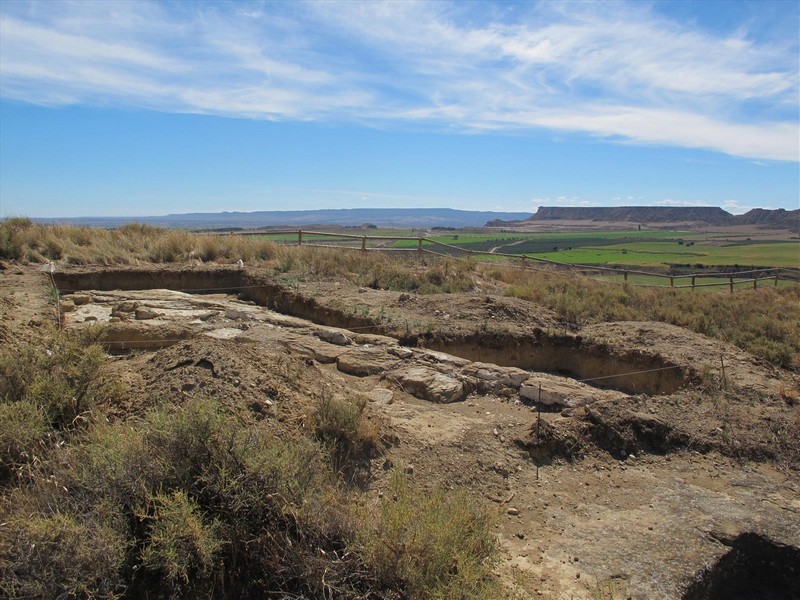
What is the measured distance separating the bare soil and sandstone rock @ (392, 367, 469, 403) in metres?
0.05

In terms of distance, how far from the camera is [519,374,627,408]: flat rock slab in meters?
8.02

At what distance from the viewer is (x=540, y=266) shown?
22234 millimetres

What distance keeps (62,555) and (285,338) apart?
19.7ft

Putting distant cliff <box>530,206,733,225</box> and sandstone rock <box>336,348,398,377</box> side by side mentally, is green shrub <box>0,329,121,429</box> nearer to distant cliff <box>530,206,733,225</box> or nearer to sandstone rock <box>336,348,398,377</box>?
sandstone rock <box>336,348,398,377</box>

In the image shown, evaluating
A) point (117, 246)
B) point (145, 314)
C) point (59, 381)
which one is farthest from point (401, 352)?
point (117, 246)

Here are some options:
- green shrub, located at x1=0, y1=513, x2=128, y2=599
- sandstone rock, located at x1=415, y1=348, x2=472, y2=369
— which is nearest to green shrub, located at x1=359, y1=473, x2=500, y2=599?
green shrub, located at x1=0, y1=513, x2=128, y2=599

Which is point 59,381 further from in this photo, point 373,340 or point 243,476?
point 373,340

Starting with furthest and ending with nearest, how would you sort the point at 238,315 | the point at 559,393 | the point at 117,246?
the point at 117,246 < the point at 238,315 < the point at 559,393

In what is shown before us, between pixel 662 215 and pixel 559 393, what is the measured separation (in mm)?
145965

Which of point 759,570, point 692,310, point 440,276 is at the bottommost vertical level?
point 759,570

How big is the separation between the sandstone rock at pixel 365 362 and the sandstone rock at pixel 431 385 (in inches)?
12.9

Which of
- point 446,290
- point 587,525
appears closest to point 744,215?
point 446,290

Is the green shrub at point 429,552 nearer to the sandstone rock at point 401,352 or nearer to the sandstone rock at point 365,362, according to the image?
the sandstone rock at point 365,362

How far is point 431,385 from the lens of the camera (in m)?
7.96
